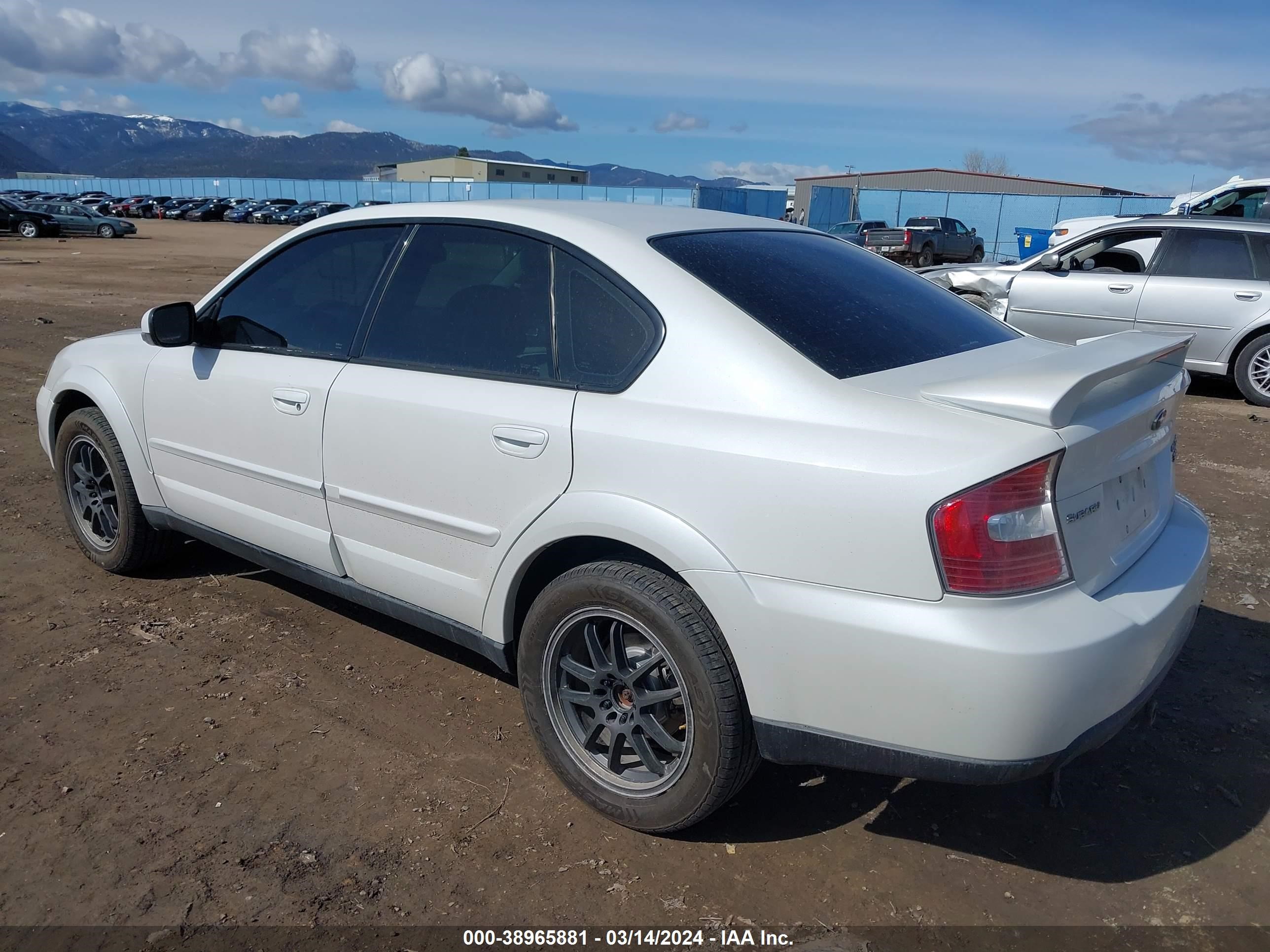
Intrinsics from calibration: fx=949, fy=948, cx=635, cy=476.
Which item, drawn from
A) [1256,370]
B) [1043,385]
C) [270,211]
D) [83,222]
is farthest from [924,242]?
[270,211]

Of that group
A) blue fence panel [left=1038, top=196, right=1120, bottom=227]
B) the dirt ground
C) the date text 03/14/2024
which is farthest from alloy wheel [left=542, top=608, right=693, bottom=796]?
blue fence panel [left=1038, top=196, right=1120, bottom=227]

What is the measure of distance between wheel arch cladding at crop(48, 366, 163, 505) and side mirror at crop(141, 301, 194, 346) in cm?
53

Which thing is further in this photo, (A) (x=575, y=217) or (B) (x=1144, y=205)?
(B) (x=1144, y=205)

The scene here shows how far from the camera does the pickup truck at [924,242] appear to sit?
104 feet

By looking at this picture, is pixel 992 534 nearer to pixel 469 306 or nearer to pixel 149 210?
pixel 469 306

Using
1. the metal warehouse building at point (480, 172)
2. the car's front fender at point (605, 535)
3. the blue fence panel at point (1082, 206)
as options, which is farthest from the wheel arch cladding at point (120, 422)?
the metal warehouse building at point (480, 172)

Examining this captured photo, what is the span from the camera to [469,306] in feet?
10.4

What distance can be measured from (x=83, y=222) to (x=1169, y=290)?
41.8m

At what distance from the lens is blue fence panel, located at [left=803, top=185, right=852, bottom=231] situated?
47219mm

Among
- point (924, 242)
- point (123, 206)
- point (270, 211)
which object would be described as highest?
point (924, 242)

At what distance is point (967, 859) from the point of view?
2684 millimetres

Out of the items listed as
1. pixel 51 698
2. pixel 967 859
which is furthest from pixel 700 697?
pixel 51 698

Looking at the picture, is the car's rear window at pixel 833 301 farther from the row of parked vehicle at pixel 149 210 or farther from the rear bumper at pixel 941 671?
the row of parked vehicle at pixel 149 210

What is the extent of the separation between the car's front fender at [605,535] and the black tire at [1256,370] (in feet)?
29.1
